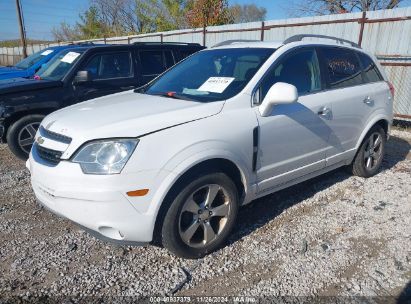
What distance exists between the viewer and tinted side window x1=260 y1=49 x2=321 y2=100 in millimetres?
3227

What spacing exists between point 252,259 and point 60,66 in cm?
481

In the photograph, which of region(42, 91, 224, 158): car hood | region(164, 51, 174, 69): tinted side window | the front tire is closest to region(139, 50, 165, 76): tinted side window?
region(164, 51, 174, 69): tinted side window

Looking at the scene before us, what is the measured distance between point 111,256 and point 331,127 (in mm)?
2661

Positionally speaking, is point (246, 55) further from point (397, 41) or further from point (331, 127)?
point (397, 41)

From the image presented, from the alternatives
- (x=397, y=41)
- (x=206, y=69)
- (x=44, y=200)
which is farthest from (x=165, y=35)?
(x=44, y=200)

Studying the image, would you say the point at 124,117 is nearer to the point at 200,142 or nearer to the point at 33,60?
the point at 200,142

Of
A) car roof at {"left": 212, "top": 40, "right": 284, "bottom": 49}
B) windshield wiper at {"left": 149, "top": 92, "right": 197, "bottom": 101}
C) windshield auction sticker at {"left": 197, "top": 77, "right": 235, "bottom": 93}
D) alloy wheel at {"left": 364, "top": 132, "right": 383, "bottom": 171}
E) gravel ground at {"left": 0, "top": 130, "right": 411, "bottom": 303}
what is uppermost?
car roof at {"left": 212, "top": 40, "right": 284, "bottom": 49}

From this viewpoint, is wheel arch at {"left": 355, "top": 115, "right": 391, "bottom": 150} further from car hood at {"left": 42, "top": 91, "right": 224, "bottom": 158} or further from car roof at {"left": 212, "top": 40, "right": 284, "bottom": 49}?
car hood at {"left": 42, "top": 91, "right": 224, "bottom": 158}

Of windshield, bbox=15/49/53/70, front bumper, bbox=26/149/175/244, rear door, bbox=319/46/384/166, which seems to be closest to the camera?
front bumper, bbox=26/149/175/244

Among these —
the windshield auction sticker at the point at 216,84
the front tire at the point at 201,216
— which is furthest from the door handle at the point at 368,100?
the front tire at the point at 201,216

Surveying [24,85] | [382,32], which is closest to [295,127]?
[24,85]

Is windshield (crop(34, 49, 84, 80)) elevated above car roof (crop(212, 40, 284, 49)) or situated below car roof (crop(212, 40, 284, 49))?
below

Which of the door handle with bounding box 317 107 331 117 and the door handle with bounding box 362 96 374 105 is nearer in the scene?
the door handle with bounding box 317 107 331 117

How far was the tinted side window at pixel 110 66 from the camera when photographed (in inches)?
226
